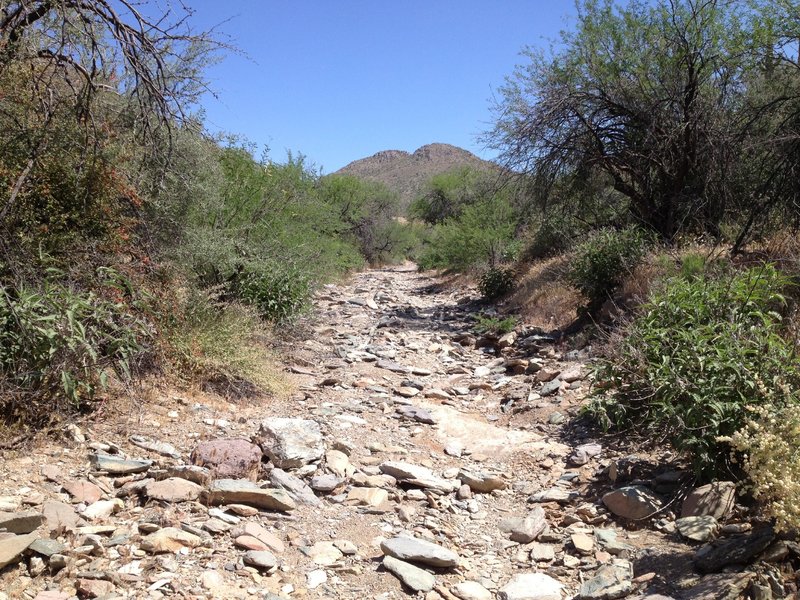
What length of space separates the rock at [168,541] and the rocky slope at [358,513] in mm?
A: 16

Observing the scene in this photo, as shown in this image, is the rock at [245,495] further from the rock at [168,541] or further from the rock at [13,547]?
the rock at [13,547]

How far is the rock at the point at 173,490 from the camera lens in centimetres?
408

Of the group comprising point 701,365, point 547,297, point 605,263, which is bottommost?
point 701,365

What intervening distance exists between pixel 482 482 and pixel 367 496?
3.31ft

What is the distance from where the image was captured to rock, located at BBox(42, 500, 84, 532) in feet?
11.4

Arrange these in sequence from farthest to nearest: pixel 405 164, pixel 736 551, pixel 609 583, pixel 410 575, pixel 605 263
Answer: pixel 405 164 < pixel 605 263 < pixel 410 575 < pixel 609 583 < pixel 736 551

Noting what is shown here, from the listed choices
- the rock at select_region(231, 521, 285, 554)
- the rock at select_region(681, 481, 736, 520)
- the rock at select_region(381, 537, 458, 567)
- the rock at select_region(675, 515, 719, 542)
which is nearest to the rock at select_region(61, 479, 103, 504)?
the rock at select_region(231, 521, 285, 554)

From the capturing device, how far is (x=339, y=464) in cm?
528

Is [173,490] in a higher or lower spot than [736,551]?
higher

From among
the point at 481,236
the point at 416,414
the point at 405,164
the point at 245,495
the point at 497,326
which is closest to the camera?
the point at 245,495

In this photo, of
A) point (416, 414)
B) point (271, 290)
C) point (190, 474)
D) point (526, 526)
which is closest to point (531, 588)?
point (526, 526)

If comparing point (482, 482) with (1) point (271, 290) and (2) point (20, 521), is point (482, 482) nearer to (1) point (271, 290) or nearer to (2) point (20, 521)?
(2) point (20, 521)

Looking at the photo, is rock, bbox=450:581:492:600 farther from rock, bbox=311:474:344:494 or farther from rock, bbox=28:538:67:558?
rock, bbox=28:538:67:558

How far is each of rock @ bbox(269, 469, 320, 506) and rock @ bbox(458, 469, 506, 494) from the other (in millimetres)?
1307
